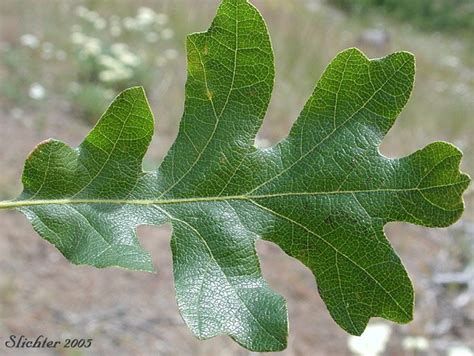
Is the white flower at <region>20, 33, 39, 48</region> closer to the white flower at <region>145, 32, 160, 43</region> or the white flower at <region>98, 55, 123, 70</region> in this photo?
the white flower at <region>98, 55, 123, 70</region>

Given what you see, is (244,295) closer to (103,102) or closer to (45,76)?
(103,102)

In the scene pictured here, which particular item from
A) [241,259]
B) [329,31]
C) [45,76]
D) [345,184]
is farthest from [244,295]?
[329,31]

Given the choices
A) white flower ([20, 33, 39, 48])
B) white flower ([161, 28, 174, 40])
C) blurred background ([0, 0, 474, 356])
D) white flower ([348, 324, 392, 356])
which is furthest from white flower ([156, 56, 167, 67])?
white flower ([348, 324, 392, 356])

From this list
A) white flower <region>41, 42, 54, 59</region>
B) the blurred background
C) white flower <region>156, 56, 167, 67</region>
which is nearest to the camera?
the blurred background

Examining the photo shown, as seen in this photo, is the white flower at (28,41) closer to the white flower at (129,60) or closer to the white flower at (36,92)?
the white flower at (36,92)

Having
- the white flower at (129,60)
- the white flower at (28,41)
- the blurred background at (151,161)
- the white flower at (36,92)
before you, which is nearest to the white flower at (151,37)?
the blurred background at (151,161)

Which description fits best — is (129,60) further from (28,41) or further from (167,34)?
(167,34)

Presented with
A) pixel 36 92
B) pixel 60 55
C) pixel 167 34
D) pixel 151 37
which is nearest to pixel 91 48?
pixel 36 92

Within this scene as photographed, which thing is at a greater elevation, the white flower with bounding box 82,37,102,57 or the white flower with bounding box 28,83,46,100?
the white flower with bounding box 82,37,102,57
